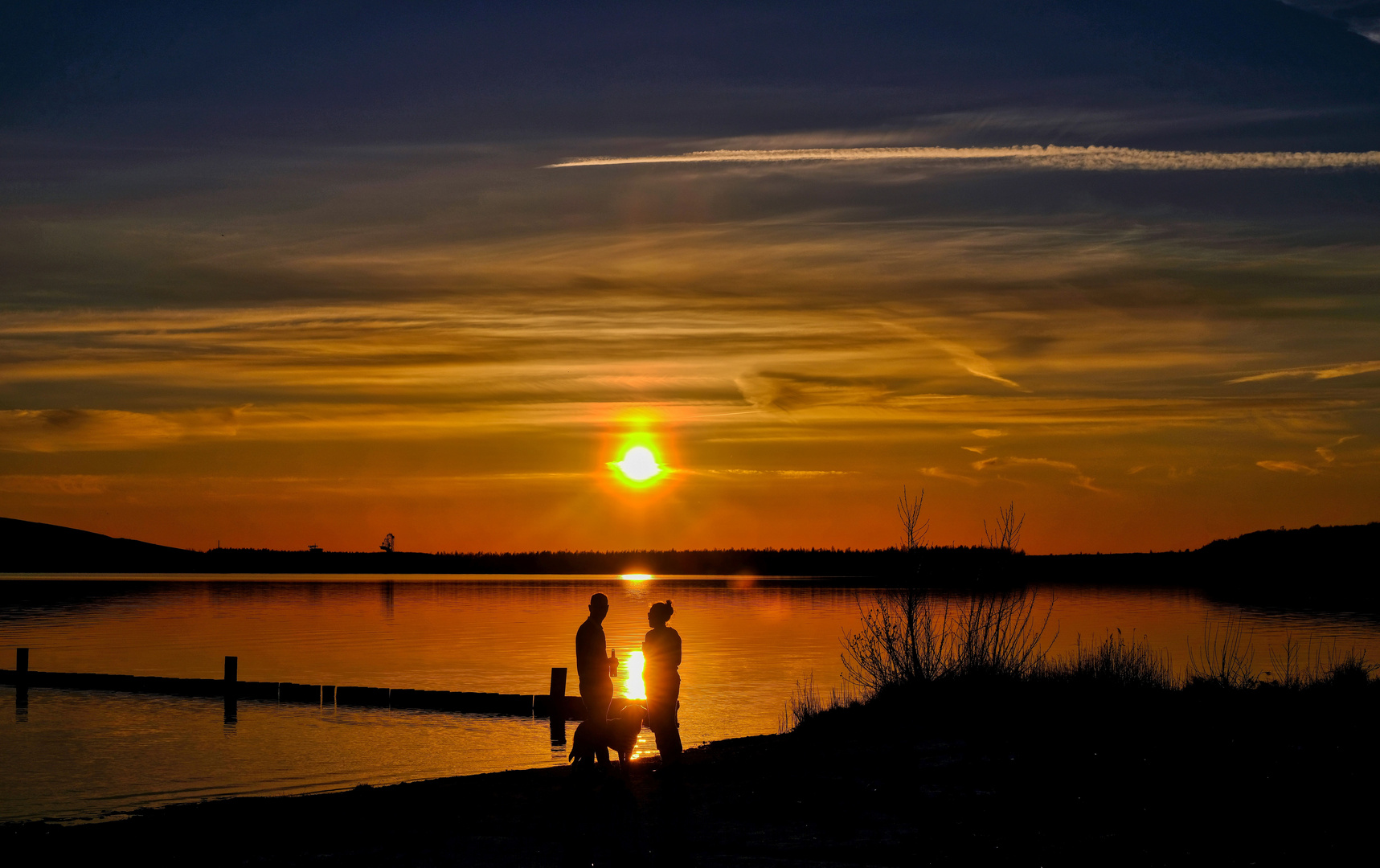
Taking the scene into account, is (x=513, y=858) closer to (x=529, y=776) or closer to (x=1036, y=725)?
(x=529, y=776)

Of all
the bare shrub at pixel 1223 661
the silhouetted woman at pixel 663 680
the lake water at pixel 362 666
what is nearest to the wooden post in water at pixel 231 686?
the lake water at pixel 362 666

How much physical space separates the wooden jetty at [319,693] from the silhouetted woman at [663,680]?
12.0 metres

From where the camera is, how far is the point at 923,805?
12.8m

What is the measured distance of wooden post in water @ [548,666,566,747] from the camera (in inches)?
1049

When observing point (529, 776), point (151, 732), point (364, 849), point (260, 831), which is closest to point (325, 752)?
point (151, 732)

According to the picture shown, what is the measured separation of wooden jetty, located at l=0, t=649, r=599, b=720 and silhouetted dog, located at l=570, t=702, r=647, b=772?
11784 millimetres

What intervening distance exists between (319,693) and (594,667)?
859 inches

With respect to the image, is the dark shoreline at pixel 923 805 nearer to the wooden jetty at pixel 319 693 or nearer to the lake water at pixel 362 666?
the lake water at pixel 362 666

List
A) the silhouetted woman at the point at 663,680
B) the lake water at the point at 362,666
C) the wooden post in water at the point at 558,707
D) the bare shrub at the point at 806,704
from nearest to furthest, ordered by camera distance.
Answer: the silhouetted woman at the point at 663,680, the bare shrub at the point at 806,704, the lake water at the point at 362,666, the wooden post in water at the point at 558,707

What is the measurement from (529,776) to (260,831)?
178 inches

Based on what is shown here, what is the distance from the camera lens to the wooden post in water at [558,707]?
1049 inches

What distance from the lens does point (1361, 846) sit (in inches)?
400

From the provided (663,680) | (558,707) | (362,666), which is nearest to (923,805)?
(663,680)

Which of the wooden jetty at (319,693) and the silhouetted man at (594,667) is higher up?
the silhouetted man at (594,667)
